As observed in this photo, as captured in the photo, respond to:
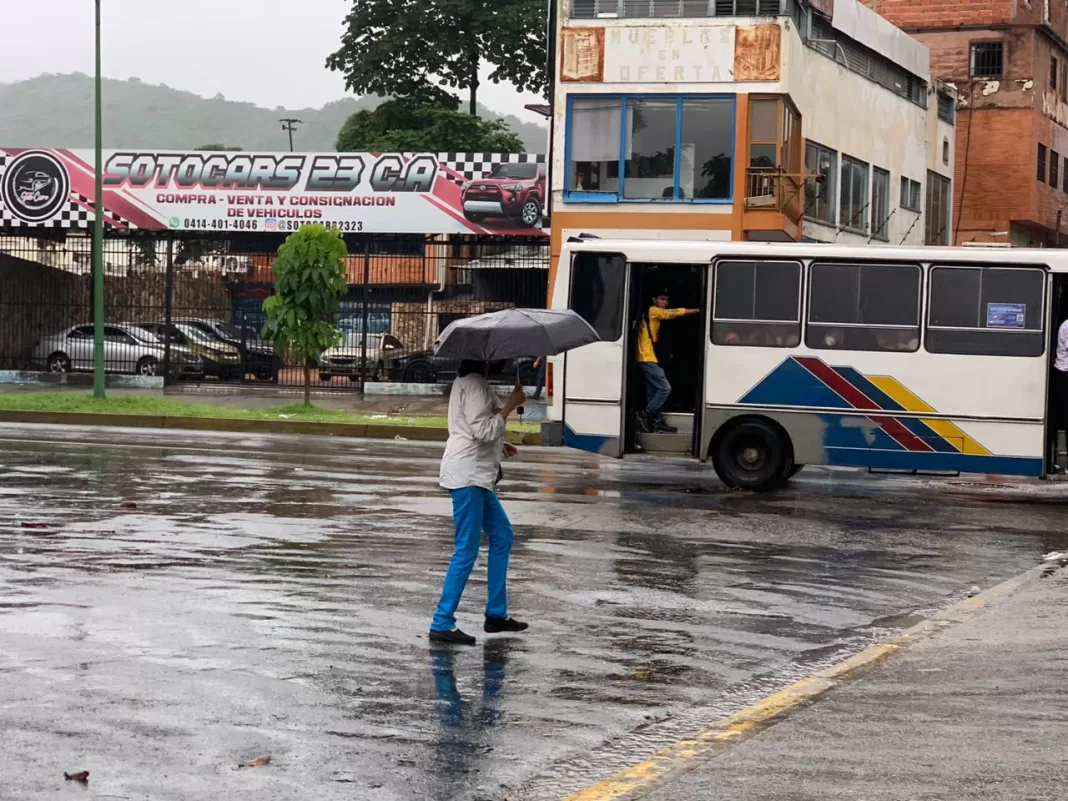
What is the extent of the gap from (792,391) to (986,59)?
3454 centimetres

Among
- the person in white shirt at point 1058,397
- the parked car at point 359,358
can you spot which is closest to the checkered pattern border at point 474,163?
the parked car at point 359,358

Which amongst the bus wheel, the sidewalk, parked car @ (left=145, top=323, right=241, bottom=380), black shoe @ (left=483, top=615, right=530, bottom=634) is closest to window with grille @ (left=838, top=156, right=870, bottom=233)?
parked car @ (left=145, top=323, right=241, bottom=380)

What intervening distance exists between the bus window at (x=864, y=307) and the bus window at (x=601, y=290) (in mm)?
2104

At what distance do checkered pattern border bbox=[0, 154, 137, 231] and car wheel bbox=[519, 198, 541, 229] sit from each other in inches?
335

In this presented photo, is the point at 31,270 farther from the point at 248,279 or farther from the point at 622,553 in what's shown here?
the point at 622,553

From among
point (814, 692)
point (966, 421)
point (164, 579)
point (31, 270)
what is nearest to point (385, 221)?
point (31, 270)

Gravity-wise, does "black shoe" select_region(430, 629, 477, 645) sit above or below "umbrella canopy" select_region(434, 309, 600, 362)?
below

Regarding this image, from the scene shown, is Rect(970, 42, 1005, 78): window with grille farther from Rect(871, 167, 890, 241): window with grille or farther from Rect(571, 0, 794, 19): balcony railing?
Rect(571, 0, 794, 19): balcony railing

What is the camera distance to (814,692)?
301 inches

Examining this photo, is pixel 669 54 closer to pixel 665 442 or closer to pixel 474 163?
pixel 474 163

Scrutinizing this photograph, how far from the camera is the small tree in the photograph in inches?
1153

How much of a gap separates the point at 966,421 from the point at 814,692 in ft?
34.0

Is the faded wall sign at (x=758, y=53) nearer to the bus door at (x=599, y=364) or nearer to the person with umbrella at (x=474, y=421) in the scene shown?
the bus door at (x=599, y=364)

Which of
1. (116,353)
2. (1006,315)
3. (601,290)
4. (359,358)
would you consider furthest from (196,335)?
(1006,315)
